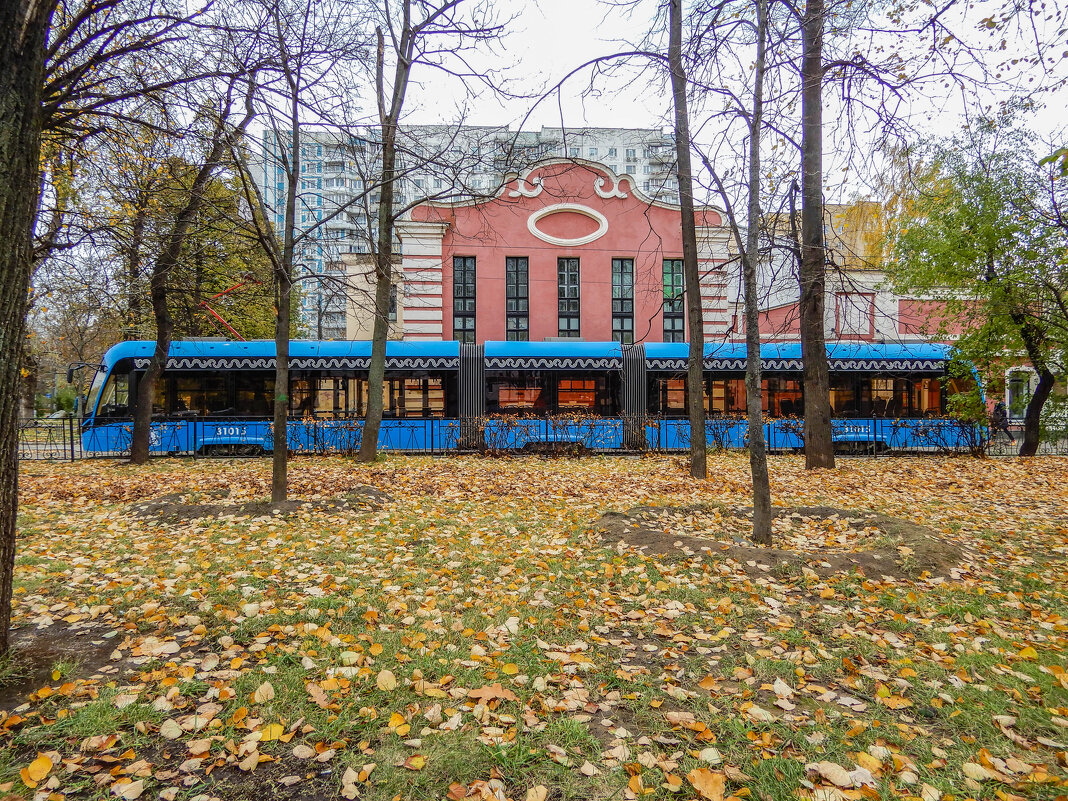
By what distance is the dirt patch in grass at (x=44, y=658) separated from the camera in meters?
3.10

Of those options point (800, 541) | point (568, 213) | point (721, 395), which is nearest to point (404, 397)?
point (721, 395)

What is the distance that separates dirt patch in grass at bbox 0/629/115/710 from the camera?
122 inches

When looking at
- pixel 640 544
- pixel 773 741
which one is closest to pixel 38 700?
pixel 773 741

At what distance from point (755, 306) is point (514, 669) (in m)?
4.55

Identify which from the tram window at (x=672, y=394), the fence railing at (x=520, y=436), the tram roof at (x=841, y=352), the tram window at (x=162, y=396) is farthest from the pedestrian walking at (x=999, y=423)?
the tram window at (x=162, y=396)

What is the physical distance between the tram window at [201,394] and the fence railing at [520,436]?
353 millimetres

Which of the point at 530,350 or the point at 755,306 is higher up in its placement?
the point at 530,350

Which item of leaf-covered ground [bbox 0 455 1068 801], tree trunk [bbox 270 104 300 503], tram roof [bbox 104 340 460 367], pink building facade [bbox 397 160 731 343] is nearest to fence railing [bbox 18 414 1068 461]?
tram roof [bbox 104 340 460 367]

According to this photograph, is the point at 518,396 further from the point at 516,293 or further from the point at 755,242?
the point at 755,242

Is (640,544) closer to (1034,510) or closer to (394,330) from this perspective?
(1034,510)

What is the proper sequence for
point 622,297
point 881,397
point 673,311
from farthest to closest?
point 622,297 → point 673,311 → point 881,397

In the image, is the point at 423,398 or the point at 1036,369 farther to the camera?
the point at 423,398

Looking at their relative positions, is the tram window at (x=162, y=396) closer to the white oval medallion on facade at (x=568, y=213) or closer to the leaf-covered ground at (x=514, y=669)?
the leaf-covered ground at (x=514, y=669)

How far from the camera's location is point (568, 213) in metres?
24.6
